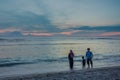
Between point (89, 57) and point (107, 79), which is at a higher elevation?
point (89, 57)

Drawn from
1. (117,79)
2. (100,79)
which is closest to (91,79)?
(100,79)

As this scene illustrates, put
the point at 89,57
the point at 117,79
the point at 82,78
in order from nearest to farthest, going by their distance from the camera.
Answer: the point at 117,79 < the point at 82,78 < the point at 89,57

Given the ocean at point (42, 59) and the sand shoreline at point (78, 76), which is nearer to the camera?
the sand shoreline at point (78, 76)

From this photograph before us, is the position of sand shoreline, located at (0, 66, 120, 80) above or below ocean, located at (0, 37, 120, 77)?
below

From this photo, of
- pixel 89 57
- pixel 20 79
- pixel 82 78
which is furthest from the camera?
pixel 89 57

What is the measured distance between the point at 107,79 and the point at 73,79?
7.25 ft

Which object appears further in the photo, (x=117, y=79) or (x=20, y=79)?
(x=20, y=79)

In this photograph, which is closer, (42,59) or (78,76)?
(78,76)

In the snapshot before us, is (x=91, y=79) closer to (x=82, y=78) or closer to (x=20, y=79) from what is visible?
(x=82, y=78)

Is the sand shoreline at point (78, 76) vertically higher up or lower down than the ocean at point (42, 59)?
lower down

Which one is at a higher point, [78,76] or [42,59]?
[42,59]

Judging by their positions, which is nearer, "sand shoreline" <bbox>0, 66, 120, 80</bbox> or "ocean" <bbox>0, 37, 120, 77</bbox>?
"sand shoreline" <bbox>0, 66, 120, 80</bbox>

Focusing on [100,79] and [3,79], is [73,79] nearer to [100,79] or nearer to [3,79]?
[100,79]

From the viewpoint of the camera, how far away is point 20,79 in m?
16.4
